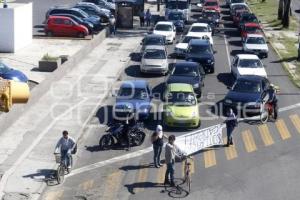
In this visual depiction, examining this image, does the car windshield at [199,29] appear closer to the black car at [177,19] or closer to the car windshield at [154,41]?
the black car at [177,19]

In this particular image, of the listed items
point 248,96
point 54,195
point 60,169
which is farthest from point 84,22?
point 54,195

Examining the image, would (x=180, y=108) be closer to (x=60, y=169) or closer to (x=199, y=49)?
(x=60, y=169)

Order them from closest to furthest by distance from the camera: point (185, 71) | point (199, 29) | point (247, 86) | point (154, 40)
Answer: point (247, 86)
point (185, 71)
point (154, 40)
point (199, 29)

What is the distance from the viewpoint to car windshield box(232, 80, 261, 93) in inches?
1191

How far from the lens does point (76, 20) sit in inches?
1996

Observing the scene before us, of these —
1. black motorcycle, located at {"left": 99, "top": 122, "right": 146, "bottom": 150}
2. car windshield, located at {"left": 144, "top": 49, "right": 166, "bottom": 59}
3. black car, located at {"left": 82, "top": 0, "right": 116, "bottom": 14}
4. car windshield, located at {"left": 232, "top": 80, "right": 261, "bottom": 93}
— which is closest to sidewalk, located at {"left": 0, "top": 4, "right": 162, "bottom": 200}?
black motorcycle, located at {"left": 99, "top": 122, "right": 146, "bottom": 150}

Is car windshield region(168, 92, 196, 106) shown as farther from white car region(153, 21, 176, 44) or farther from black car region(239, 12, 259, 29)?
black car region(239, 12, 259, 29)

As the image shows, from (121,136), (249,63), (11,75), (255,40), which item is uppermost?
(255,40)

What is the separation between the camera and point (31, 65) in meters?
37.8

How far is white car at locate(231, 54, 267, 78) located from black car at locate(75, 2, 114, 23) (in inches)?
856

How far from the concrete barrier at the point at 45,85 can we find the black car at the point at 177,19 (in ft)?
26.9

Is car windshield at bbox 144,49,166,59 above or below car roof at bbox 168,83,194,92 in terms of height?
above

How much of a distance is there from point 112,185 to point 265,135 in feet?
27.8

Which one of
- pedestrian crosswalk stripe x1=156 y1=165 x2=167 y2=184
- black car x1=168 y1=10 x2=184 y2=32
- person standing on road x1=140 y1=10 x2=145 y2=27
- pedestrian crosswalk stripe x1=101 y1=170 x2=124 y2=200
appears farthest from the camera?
person standing on road x1=140 y1=10 x2=145 y2=27
